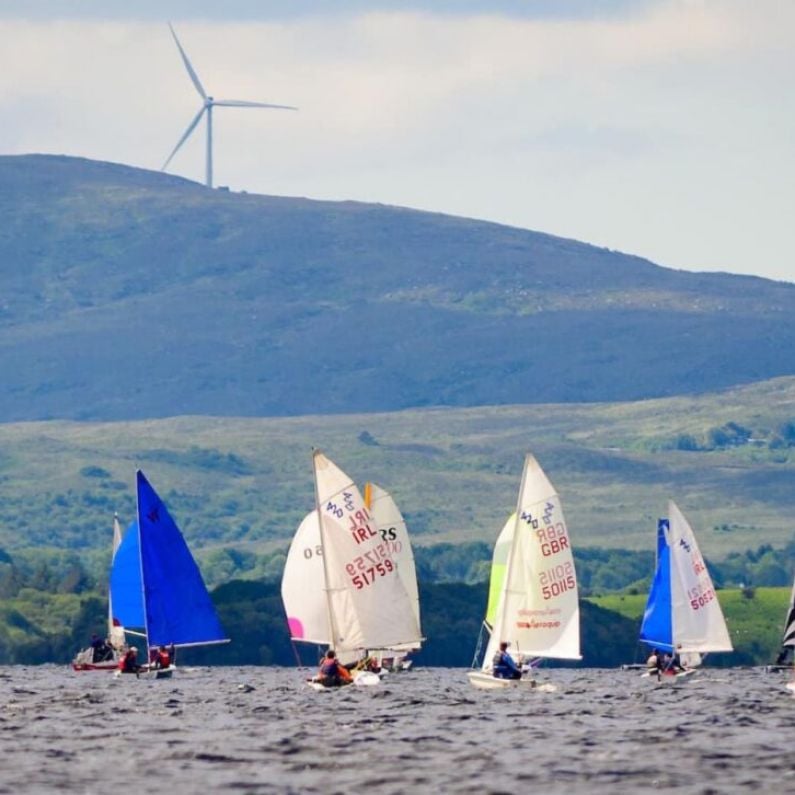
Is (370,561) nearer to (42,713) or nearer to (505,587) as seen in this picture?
(505,587)

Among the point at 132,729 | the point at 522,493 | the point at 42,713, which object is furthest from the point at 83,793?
the point at 522,493

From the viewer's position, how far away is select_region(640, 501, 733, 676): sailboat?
15238 cm

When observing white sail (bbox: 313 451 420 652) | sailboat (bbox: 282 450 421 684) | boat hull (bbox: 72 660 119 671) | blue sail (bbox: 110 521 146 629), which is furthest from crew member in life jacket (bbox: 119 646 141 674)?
white sail (bbox: 313 451 420 652)

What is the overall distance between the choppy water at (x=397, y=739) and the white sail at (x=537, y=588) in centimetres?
234

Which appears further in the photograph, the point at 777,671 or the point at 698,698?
the point at 777,671

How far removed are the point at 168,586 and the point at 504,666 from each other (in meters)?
23.6

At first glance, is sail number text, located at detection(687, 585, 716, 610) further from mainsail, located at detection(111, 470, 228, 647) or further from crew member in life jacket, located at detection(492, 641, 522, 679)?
crew member in life jacket, located at detection(492, 641, 522, 679)

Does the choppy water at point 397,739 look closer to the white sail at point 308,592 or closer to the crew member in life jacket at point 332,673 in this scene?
the crew member in life jacket at point 332,673

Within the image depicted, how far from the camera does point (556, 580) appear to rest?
126250mm

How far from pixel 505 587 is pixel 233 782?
43319 millimetres

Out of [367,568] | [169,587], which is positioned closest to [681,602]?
[169,587]

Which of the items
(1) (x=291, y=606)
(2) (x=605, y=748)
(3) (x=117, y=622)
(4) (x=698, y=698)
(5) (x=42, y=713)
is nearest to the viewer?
(2) (x=605, y=748)

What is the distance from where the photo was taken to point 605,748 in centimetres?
9244

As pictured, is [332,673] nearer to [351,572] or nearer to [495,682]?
[351,572]
